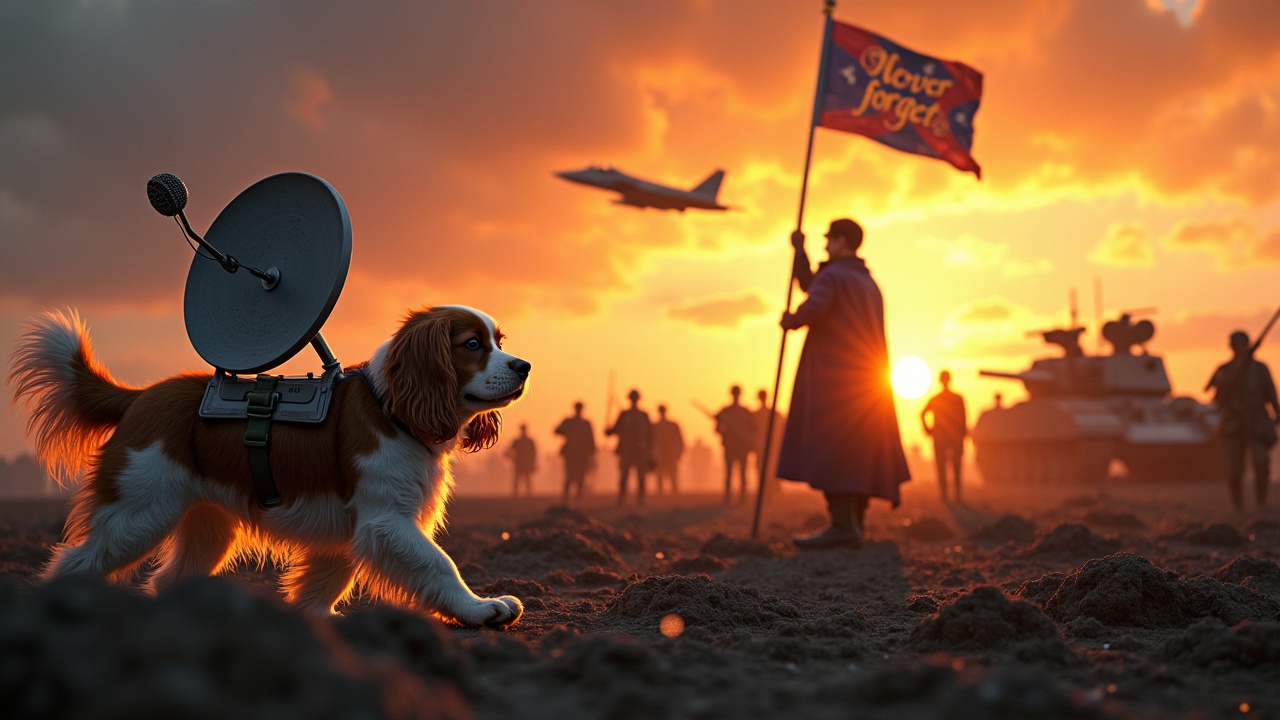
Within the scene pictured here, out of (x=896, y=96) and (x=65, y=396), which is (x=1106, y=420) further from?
(x=65, y=396)

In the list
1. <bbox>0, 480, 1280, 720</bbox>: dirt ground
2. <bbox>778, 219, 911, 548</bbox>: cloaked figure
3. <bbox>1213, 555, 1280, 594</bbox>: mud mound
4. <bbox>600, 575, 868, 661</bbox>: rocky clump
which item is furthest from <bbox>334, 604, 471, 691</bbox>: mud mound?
<bbox>778, 219, 911, 548</bbox>: cloaked figure

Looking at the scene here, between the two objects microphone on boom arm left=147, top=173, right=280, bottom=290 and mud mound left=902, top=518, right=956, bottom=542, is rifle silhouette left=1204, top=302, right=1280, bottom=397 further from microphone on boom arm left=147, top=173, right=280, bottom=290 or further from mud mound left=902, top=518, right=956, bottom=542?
microphone on boom arm left=147, top=173, right=280, bottom=290

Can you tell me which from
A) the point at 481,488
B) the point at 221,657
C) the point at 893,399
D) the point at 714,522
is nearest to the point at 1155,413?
the point at 714,522

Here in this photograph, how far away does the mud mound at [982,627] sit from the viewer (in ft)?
11.5

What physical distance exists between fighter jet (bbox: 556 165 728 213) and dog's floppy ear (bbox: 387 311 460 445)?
20.6 m

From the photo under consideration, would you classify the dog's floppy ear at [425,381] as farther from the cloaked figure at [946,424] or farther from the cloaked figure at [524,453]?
the cloaked figure at [524,453]

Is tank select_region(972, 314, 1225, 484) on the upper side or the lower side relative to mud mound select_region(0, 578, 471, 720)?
upper

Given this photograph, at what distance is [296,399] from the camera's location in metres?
4.12

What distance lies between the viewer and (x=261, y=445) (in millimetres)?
3963

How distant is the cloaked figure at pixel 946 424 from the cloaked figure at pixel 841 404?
430 inches

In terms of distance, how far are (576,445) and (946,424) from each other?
7.83m

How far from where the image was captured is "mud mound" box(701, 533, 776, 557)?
26.3 ft

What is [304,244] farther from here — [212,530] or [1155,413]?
[1155,413]

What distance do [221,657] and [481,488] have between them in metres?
135
